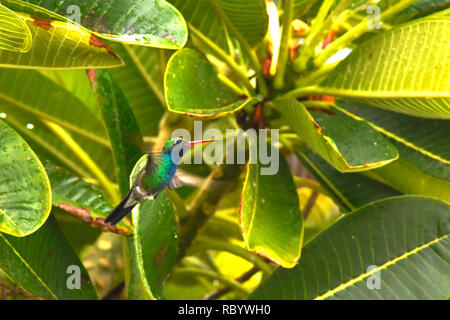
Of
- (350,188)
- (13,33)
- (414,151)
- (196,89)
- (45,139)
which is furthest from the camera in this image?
(45,139)

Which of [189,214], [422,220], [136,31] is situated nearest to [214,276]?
[189,214]

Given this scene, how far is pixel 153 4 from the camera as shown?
1.03 metres

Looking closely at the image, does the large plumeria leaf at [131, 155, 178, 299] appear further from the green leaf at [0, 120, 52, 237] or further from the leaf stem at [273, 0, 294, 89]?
the leaf stem at [273, 0, 294, 89]

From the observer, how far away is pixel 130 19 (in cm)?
103

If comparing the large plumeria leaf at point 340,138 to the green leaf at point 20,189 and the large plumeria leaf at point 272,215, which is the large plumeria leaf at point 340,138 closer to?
the large plumeria leaf at point 272,215

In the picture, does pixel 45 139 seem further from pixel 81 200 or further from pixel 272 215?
pixel 272 215

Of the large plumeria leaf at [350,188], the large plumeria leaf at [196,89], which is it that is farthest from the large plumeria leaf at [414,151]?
the large plumeria leaf at [196,89]

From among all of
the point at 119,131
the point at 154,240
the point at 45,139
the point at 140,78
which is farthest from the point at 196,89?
the point at 45,139

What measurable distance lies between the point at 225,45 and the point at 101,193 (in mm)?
403

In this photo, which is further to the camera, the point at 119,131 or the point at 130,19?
the point at 119,131

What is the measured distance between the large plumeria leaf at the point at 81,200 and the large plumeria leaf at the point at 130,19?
0.34 meters

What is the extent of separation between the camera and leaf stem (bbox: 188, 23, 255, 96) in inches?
52.9

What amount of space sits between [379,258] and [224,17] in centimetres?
54
